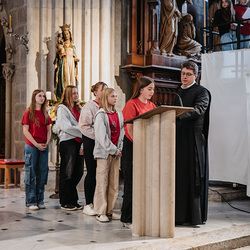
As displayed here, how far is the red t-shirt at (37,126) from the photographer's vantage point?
5809 mm

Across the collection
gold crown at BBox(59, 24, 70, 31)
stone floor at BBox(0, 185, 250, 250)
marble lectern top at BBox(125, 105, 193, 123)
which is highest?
gold crown at BBox(59, 24, 70, 31)

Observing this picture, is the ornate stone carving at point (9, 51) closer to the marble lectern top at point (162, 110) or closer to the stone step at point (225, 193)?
the stone step at point (225, 193)

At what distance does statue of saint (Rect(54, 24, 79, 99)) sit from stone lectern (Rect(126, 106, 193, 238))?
410 centimetres

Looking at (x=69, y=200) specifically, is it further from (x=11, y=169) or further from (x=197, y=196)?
(x=11, y=169)

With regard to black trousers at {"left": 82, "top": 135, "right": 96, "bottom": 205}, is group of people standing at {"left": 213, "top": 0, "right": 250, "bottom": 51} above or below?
above

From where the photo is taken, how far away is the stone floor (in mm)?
4047

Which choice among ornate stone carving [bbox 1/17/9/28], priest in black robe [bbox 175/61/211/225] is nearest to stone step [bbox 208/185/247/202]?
priest in black robe [bbox 175/61/211/225]

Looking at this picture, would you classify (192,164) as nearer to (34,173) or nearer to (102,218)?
(102,218)

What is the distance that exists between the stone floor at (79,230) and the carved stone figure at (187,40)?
479 cm

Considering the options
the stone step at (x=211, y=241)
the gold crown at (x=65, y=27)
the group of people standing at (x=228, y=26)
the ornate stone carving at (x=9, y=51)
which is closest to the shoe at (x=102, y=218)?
the stone step at (x=211, y=241)

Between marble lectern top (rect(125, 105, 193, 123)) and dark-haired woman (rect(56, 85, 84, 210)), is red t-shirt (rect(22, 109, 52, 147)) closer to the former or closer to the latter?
dark-haired woman (rect(56, 85, 84, 210))

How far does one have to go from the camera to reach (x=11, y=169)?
31.3 feet

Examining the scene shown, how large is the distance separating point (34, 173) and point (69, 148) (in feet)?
1.82

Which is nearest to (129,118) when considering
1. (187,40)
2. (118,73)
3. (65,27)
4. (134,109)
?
(134,109)
